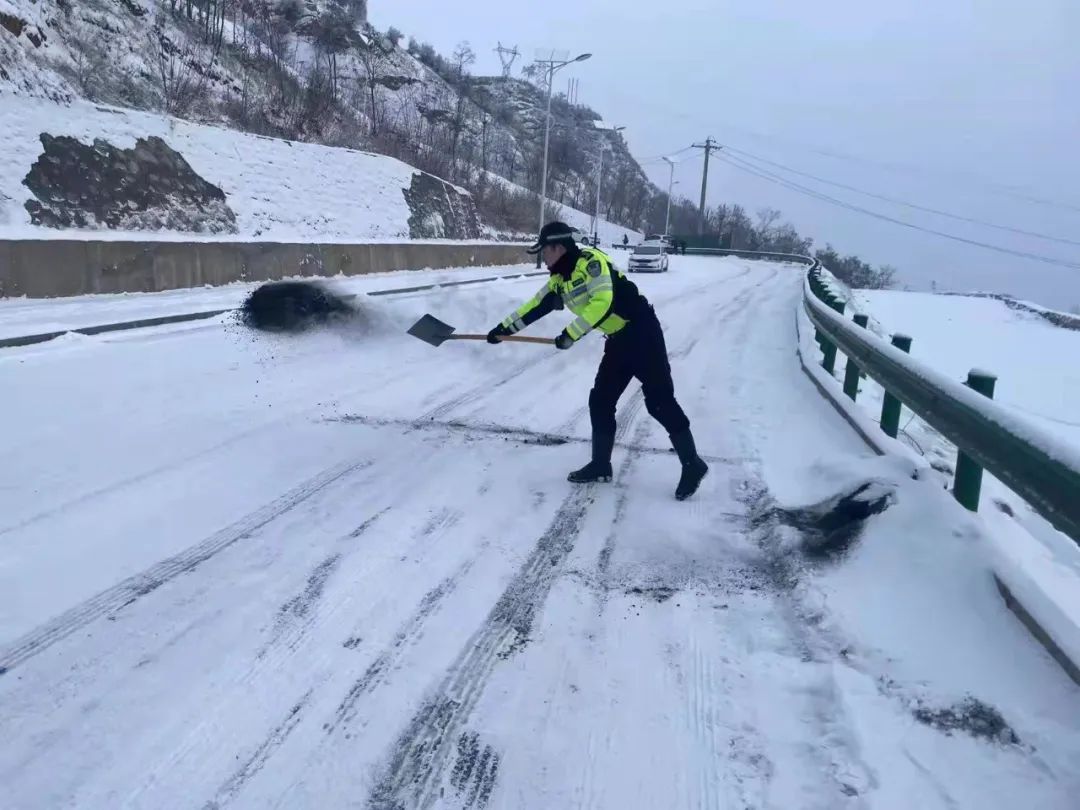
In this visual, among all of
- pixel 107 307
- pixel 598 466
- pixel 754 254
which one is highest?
pixel 754 254

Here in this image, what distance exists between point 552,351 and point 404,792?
905 centimetres

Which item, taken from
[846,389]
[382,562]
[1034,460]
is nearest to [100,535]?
[382,562]

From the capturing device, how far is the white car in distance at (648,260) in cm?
3622

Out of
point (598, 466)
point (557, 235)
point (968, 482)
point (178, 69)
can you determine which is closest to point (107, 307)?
point (557, 235)

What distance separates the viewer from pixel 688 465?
5.48 meters

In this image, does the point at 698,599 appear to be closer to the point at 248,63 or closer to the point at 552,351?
the point at 552,351

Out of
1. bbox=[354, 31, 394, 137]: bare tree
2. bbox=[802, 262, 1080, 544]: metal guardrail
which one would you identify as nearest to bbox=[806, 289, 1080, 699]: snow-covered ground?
bbox=[802, 262, 1080, 544]: metal guardrail

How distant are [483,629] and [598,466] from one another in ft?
7.50

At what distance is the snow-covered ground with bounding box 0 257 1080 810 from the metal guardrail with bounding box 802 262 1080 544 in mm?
374

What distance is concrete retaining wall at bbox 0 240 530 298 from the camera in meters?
12.3

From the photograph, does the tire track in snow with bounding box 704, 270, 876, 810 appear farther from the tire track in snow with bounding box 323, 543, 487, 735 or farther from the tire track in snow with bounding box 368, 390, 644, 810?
the tire track in snow with bounding box 323, 543, 487, 735

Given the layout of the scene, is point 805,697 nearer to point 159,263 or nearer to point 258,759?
point 258,759

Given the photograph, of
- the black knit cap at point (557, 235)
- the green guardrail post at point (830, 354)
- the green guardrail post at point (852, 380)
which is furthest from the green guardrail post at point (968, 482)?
the green guardrail post at point (830, 354)

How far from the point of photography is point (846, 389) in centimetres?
854
